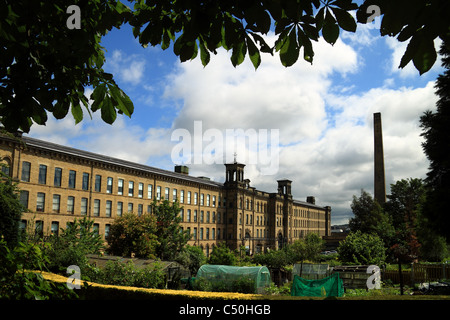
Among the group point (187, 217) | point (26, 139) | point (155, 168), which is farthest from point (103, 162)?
point (187, 217)

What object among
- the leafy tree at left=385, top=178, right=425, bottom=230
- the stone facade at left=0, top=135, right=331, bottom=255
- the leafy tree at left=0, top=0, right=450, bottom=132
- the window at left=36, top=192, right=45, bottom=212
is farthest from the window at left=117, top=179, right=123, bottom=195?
the leafy tree at left=385, top=178, right=425, bottom=230

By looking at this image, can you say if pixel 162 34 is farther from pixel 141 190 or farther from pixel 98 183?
pixel 141 190

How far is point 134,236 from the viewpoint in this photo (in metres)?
35.9

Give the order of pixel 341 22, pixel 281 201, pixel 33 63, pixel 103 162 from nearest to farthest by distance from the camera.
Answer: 1. pixel 341 22
2. pixel 33 63
3. pixel 103 162
4. pixel 281 201

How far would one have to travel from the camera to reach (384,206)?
71.9 meters

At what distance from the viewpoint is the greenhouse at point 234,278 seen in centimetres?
2134

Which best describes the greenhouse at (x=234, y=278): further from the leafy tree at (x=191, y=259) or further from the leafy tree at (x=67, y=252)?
the leafy tree at (x=191, y=259)

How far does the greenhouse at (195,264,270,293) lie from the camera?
21.3 m

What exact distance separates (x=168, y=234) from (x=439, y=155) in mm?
27135

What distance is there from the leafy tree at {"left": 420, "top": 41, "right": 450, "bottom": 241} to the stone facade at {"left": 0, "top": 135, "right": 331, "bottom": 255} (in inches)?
1029

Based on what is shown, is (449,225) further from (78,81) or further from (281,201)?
(281,201)

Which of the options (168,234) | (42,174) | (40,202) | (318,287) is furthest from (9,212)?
(318,287)

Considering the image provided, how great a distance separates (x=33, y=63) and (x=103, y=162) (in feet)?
136

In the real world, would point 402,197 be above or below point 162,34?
above
